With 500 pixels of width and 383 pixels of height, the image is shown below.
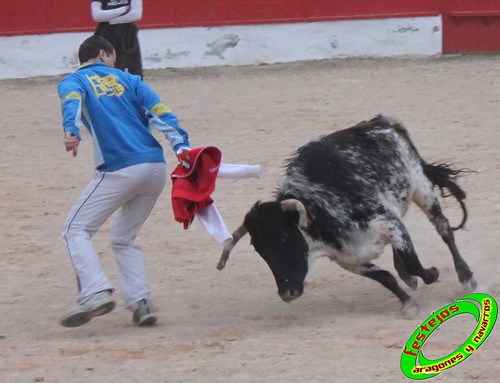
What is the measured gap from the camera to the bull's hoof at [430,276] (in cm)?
576

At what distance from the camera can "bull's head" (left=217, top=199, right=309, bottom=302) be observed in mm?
5426

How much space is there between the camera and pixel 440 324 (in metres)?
5.14

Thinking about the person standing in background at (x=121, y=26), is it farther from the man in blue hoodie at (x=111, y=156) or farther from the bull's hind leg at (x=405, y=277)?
the bull's hind leg at (x=405, y=277)

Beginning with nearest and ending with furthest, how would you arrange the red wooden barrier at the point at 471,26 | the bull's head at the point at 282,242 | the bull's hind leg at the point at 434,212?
the bull's head at the point at 282,242 → the bull's hind leg at the point at 434,212 → the red wooden barrier at the point at 471,26

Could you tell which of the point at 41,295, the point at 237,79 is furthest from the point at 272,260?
the point at 237,79

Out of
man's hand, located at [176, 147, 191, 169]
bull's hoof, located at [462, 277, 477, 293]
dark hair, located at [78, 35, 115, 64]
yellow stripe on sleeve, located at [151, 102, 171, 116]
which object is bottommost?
bull's hoof, located at [462, 277, 477, 293]

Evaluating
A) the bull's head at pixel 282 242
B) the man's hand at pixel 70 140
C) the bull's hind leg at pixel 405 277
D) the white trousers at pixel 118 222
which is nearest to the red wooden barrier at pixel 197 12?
the bull's hind leg at pixel 405 277

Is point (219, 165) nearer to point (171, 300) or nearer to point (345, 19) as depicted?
point (171, 300)

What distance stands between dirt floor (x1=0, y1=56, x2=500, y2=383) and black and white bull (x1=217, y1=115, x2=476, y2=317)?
0.70 feet

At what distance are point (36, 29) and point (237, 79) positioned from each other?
8.38 ft

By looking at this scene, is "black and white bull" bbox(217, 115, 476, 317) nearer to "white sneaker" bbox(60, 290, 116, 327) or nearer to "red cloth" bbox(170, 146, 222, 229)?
"red cloth" bbox(170, 146, 222, 229)

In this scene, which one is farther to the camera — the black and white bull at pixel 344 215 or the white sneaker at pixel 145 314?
the white sneaker at pixel 145 314

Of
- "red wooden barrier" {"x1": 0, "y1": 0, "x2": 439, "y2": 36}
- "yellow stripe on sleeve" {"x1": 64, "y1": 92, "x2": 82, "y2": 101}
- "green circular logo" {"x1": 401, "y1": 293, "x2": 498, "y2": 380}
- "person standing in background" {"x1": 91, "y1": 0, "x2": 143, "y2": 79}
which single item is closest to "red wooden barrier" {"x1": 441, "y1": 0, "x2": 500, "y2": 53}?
"red wooden barrier" {"x1": 0, "y1": 0, "x2": 439, "y2": 36}

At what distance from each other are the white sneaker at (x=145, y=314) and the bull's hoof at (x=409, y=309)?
1157 millimetres
